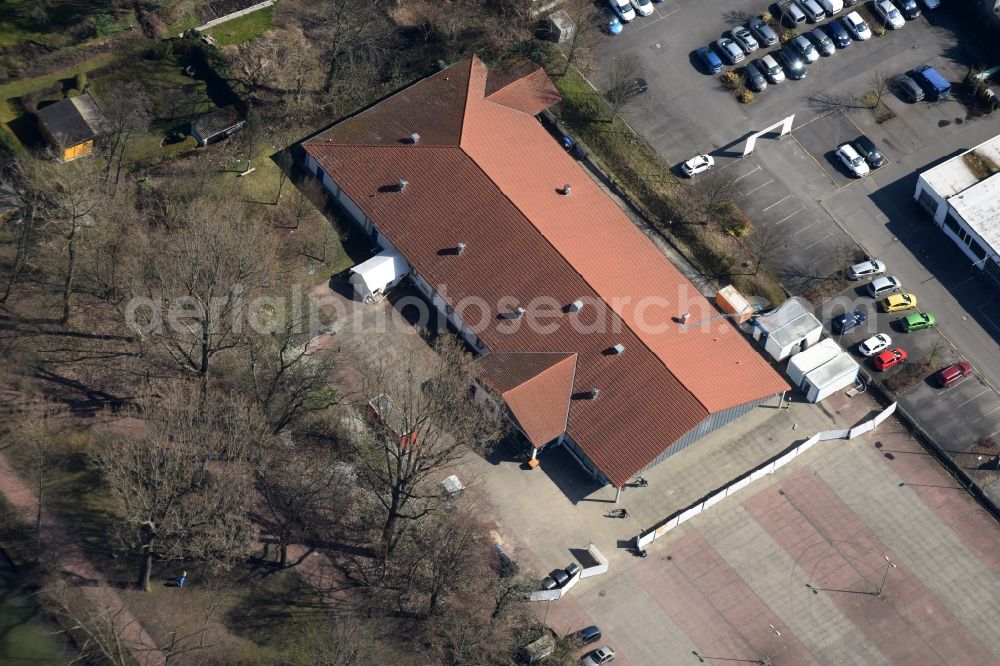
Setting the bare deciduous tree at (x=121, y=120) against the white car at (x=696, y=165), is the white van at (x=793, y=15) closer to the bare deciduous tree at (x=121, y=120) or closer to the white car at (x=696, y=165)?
the white car at (x=696, y=165)

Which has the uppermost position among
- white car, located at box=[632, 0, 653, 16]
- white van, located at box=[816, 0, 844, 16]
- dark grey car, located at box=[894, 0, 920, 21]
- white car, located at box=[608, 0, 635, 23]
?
white car, located at box=[608, 0, 635, 23]

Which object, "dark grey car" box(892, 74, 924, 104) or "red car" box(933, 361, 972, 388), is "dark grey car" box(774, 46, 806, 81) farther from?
"red car" box(933, 361, 972, 388)

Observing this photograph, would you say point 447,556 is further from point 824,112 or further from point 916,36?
point 916,36

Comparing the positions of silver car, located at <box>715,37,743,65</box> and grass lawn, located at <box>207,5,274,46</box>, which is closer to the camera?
grass lawn, located at <box>207,5,274,46</box>

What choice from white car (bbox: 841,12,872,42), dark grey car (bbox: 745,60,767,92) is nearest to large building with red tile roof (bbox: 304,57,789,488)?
dark grey car (bbox: 745,60,767,92)

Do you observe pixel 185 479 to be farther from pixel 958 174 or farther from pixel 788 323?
pixel 958 174

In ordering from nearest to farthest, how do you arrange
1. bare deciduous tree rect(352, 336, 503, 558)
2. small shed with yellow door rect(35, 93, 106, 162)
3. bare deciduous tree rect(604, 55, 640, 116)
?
bare deciduous tree rect(352, 336, 503, 558) < small shed with yellow door rect(35, 93, 106, 162) < bare deciduous tree rect(604, 55, 640, 116)

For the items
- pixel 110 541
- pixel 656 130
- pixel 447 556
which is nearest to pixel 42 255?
pixel 110 541

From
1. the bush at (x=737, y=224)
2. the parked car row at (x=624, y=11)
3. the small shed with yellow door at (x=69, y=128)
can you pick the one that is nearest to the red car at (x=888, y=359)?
the bush at (x=737, y=224)
